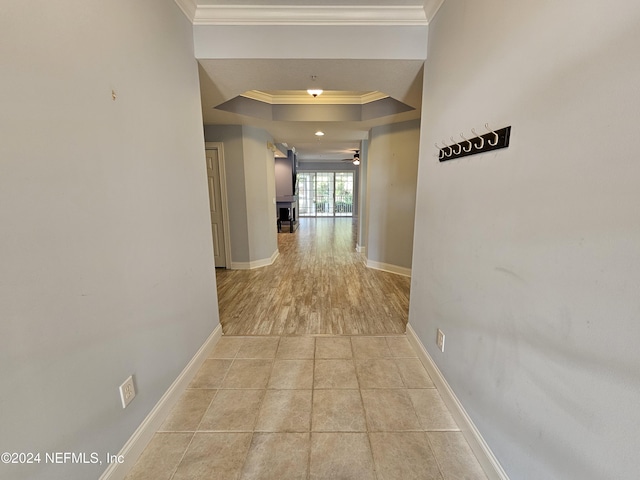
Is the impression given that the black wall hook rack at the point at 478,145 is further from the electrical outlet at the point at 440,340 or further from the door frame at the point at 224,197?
the door frame at the point at 224,197

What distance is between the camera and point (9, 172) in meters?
0.81

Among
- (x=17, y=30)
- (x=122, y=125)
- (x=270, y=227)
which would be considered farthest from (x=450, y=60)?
(x=270, y=227)

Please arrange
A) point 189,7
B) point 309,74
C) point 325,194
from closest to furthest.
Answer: point 189,7 → point 309,74 → point 325,194

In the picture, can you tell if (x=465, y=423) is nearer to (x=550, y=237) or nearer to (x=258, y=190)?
(x=550, y=237)

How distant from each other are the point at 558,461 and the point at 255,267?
4.27 m

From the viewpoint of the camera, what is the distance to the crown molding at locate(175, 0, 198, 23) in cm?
182

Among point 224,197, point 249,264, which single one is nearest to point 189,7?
point 224,197

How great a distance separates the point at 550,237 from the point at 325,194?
11646 millimetres

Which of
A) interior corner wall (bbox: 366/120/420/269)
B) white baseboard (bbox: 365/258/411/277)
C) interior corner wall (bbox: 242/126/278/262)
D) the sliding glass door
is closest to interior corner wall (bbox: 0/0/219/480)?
interior corner wall (bbox: 242/126/278/262)

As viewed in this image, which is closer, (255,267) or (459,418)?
(459,418)

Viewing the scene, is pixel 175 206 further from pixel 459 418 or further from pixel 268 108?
pixel 268 108

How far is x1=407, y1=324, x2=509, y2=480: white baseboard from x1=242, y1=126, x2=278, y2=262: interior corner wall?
129 inches

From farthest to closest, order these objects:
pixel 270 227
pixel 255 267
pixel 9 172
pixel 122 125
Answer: pixel 270 227, pixel 255 267, pixel 122 125, pixel 9 172

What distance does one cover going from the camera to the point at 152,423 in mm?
1483
